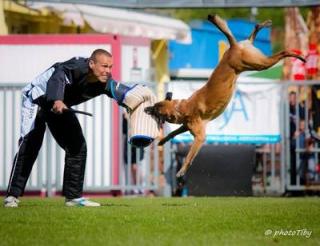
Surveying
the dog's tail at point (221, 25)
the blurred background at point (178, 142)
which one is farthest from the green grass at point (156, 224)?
the blurred background at point (178, 142)

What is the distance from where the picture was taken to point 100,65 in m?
10.4

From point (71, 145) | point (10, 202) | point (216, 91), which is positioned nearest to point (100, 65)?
point (71, 145)

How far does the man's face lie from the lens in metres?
10.4

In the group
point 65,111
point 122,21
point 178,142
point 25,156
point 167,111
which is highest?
point 122,21

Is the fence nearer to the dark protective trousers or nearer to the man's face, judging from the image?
the dark protective trousers

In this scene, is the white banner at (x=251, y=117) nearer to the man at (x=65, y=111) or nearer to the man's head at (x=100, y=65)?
the man at (x=65, y=111)

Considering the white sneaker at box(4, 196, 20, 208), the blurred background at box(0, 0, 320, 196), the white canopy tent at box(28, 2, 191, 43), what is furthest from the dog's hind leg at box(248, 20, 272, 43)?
the white canopy tent at box(28, 2, 191, 43)

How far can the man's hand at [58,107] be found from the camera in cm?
1009

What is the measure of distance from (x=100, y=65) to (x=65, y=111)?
0.59 metres

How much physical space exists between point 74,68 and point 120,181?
5556 mm

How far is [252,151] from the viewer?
52.1 ft

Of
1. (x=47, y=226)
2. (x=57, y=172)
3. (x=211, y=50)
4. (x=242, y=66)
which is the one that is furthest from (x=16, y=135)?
(x=211, y=50)

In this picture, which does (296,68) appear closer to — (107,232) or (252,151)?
(252,151)

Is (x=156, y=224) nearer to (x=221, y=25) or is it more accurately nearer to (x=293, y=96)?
(x=221, y=25)
